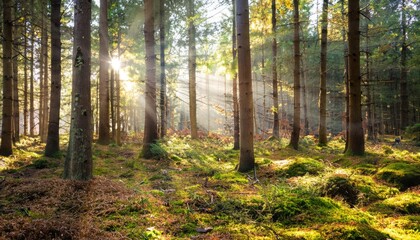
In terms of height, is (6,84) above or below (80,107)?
above

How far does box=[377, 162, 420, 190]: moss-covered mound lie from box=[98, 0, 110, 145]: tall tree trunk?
1129cm

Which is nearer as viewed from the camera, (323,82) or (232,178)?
(232,178)

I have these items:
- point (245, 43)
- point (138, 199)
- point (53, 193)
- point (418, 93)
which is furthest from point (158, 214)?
point (418, 93)

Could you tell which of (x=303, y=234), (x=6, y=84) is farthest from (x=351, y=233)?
(x=6, y=84)

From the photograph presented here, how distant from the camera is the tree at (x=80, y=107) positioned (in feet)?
20.1

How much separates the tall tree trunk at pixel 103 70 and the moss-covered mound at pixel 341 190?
34.8ft

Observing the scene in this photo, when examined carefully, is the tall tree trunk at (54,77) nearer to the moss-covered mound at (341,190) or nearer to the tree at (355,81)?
the moss-covered mound at (341,190)

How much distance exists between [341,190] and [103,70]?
12.5 metres

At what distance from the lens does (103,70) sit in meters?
13.9

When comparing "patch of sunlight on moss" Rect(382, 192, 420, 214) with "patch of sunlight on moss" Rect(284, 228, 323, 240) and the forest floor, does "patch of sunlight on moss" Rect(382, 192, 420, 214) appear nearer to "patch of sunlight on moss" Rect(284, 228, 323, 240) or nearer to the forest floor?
the forest floor

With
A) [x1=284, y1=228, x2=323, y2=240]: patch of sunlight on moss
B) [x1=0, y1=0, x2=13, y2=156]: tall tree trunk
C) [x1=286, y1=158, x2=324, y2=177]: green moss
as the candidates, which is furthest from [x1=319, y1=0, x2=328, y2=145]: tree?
[x1=0, y1=0, x2=13, y2=156]: tall tree trunk

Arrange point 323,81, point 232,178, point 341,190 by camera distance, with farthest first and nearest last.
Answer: point 323,81
point 232,178
point 341,190

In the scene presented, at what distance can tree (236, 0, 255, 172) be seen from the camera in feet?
27.3

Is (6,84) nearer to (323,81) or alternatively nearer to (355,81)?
(355,81)
